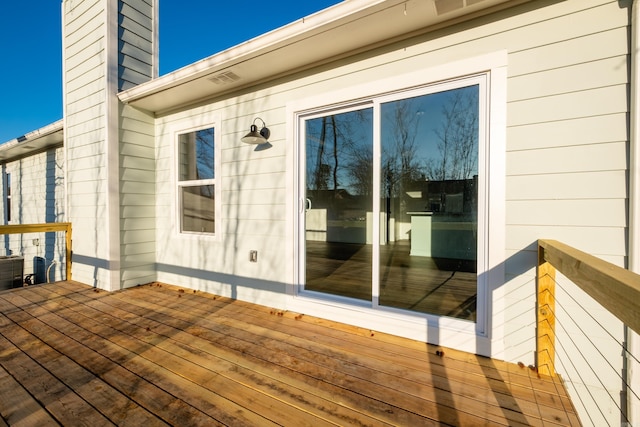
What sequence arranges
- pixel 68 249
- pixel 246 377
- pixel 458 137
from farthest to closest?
pixel 68 249
pixel 458 137
pixel 246 377

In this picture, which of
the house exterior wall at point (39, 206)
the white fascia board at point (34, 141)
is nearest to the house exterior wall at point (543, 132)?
the white fascia board at point (34, 141)

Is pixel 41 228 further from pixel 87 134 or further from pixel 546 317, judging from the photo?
pixel 546 317

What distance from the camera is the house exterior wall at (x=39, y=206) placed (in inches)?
232

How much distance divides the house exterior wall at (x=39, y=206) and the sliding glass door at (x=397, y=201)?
570cm

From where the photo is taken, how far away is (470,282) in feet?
7.72

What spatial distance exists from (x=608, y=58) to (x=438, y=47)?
1.02 meters

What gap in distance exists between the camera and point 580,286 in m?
1.16

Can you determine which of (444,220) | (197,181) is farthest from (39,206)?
(444,220)

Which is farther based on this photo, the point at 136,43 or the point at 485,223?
the point at 136,43

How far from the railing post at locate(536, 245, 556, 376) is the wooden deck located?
111 mm

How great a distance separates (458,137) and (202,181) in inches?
117

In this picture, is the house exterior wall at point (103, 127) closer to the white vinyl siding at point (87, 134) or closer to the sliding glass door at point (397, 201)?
the white vinyl siding at point (87, 134)

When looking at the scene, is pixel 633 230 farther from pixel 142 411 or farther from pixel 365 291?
pixel 142 411

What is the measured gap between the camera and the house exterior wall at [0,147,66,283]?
588 centimetres
